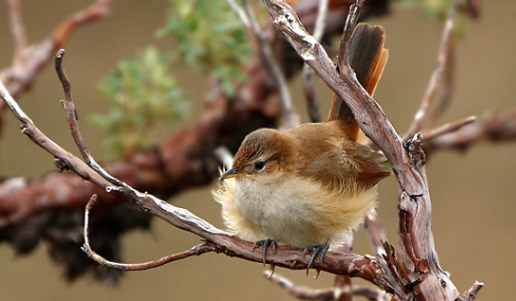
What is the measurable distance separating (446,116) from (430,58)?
0.32 metres

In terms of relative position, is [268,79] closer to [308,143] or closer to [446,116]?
[308,143]

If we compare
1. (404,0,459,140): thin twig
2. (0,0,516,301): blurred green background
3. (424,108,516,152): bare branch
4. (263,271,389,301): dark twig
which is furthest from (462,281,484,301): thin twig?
(0,0,516,301): blurred green background

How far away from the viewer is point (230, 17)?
2.10 m

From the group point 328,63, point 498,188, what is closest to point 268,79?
point 328,63

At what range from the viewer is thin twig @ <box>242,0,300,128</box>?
1978mm

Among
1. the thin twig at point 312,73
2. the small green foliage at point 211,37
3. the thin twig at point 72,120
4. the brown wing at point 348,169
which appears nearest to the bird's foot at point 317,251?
the brown wing at point 348,169

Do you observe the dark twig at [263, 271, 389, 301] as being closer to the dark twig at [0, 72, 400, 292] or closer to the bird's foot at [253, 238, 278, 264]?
the bird's foot at [253, 238, 278, 264]

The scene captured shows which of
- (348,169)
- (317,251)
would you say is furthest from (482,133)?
(317,251)

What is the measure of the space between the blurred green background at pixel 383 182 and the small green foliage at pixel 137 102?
0.67 m

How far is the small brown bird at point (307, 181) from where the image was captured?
4.98ft

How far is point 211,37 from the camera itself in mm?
2045

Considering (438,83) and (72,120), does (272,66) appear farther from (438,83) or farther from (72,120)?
(72,120)

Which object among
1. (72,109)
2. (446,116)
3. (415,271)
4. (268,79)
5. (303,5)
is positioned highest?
(446,116)

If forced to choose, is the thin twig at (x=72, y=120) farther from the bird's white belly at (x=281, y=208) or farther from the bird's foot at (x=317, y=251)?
the bird's white belly at (x=281, y=208)
